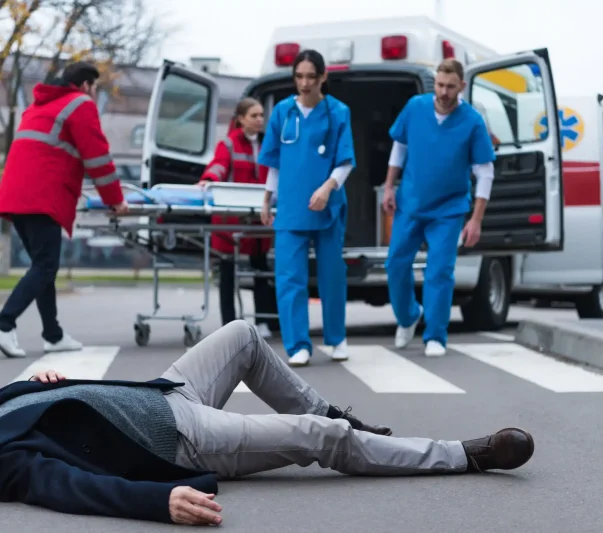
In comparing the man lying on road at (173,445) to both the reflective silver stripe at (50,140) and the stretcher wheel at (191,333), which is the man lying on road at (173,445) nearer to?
the reflective silver stripe at (50,140)

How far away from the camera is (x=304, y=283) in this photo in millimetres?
8531

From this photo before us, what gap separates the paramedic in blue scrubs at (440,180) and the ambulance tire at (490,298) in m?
2.35

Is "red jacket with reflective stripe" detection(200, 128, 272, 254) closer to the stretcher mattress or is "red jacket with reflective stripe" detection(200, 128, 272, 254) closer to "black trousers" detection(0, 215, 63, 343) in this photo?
the stretcher mattress

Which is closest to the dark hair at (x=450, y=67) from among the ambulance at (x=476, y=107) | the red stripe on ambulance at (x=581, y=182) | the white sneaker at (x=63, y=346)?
the ambulance at (x=476, y=107)

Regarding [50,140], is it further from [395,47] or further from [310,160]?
[395,47]

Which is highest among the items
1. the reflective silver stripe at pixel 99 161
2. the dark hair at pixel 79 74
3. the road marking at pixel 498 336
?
the dark hair at pixel 79 74

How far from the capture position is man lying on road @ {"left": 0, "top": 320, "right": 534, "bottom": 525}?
378cm

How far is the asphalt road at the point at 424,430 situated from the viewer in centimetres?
387

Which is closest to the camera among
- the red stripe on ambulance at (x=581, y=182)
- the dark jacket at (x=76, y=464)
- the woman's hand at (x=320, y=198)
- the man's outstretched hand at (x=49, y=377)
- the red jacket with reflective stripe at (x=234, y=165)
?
the dark jacket at (x=76, y=464)

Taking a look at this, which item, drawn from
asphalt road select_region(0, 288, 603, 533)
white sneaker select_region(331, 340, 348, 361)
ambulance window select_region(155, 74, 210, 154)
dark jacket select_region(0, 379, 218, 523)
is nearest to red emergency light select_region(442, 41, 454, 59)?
ambulance window select_region(155, 74, 210, 154)

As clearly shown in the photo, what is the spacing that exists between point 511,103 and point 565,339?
8.55 feet

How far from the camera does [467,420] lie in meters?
5.99

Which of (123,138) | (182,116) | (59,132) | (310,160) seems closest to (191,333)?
(59,132)

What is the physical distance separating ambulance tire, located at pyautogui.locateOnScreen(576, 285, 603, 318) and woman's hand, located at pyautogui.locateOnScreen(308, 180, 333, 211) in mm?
6080
